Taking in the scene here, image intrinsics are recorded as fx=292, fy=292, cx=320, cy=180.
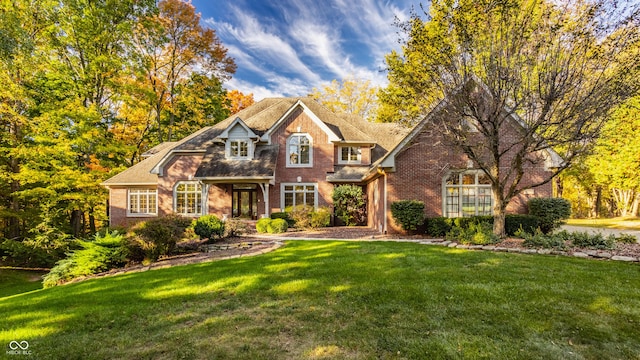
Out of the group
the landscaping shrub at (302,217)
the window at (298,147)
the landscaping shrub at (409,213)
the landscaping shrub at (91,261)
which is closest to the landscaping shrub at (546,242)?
the landscaping shrub at (409,213)

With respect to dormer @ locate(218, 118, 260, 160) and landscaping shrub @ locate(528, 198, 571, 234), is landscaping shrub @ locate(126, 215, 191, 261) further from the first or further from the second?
landscaping shrub @ locate(528, 198, 571, 234)

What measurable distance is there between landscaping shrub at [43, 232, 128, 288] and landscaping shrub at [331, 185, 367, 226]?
11236 mm

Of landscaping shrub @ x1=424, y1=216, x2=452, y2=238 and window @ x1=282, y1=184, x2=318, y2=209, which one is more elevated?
window @ x1=282, y1=184, x2=318, y2=209

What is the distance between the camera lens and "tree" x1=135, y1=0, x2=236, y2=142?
23625 mm

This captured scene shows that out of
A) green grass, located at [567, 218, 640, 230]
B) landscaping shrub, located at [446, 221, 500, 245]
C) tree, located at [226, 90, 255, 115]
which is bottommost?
green grass, located at [567, 218, 640, 230]

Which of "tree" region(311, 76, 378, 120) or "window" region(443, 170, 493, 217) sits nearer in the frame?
"window" region(443, 170, 493, 217)

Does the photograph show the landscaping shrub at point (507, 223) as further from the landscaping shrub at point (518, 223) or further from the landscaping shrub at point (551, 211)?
the landscaping shrub at point (551, 211)

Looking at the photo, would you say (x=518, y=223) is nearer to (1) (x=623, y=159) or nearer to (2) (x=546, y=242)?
(2) (x=546, y=242)

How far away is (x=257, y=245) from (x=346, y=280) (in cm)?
572

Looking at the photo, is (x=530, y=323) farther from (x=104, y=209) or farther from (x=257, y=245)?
(x=104, y=209)

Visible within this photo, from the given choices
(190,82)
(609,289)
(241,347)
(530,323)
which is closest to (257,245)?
(241,347)

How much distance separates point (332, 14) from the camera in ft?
58.3

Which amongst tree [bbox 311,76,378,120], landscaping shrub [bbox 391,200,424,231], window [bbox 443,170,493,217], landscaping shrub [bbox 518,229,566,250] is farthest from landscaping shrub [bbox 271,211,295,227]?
tree [bbox 311,76,378,120]

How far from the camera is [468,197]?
13.5 m
